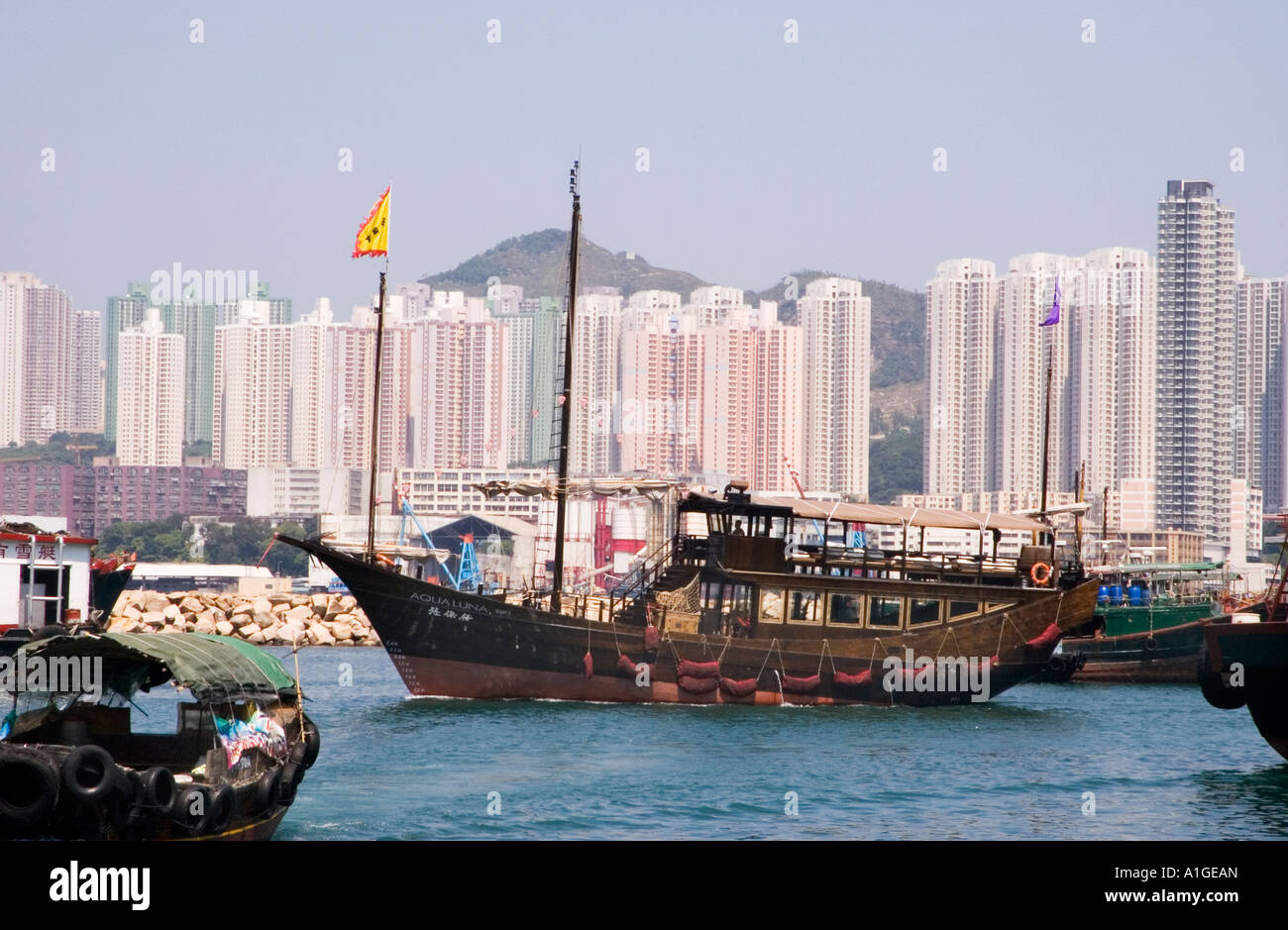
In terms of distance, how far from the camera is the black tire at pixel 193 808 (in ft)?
54.4

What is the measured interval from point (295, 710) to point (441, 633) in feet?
52.4

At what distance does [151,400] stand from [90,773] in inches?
7358

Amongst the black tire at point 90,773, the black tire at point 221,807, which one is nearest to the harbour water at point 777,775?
the black tire at point 221,807

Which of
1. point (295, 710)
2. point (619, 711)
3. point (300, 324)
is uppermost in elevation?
point (300, 324)

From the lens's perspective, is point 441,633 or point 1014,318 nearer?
point 441,633

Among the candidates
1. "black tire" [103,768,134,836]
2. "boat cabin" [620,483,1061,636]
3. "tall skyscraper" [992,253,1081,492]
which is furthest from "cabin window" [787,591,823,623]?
"tall skyscraper" [992,253,1081,492]

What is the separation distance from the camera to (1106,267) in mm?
172250

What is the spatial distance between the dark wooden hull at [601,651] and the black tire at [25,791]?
2016 cm

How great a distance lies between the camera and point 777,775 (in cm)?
2631

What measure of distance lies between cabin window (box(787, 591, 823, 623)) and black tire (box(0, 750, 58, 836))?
22.9 metres

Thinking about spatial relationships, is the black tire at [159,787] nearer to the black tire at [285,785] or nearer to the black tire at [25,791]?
the black tire at [25,791]
